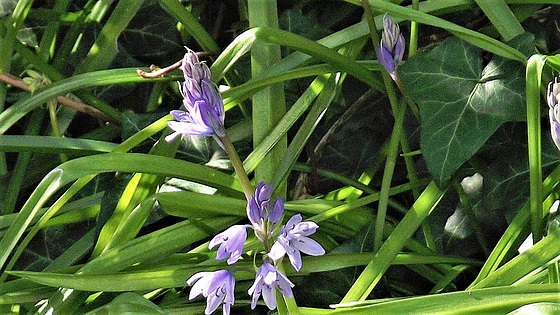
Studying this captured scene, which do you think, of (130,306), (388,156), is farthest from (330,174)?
(130,306)

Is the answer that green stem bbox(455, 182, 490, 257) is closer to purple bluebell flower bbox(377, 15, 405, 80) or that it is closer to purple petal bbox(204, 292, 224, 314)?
purple bluebell flower bbox(377, 15, 405, 80)

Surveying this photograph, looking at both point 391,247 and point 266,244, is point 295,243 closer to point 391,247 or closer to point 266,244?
point 266,244

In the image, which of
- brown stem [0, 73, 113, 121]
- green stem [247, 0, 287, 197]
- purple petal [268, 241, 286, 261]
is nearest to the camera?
purple petal [268, 241, 286, 261]

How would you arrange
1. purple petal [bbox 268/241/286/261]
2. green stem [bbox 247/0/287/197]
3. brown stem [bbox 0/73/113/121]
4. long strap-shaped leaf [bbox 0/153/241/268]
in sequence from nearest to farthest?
purple petal [bbox 268/241/286/261] < long strap-shaped leaf [bbox 0/153/241/268] < green stem [bbox 247/0/287/197] < brown stem [bbox 0/73/113/121]

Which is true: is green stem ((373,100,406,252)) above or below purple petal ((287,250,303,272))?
below

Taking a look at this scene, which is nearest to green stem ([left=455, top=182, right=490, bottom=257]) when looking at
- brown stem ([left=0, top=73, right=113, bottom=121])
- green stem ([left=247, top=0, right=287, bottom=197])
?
green stem ([left=247, top=0, right=287, bottom=197])

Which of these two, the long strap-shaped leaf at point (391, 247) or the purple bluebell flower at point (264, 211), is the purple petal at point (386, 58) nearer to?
the long strap-shaped leaf at point (391, 247)

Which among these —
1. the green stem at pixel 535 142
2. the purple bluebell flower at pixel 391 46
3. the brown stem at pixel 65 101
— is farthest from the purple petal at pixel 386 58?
the brown stem at pixel 65 101

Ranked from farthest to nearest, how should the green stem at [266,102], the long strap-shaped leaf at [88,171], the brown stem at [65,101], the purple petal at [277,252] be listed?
1. the brown stem at [65,101]
2. the green stem at [266,102]
3. the long strap-shaped leaf at [88,171]
4. the purple petal at [277,252]
